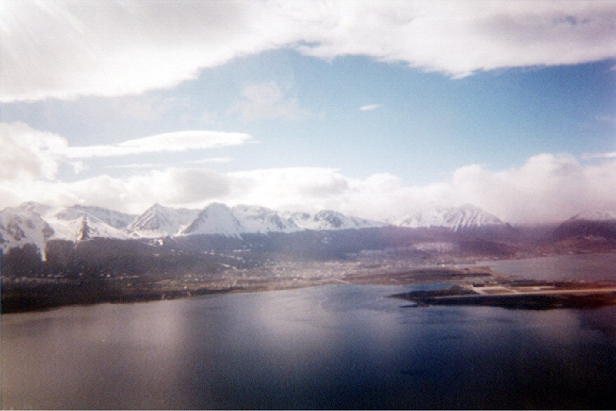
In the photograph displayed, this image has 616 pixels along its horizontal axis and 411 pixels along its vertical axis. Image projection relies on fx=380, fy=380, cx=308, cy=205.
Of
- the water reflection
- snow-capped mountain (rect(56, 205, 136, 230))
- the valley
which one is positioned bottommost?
the water reflection

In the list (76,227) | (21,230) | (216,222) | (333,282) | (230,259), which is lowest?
(333,282)

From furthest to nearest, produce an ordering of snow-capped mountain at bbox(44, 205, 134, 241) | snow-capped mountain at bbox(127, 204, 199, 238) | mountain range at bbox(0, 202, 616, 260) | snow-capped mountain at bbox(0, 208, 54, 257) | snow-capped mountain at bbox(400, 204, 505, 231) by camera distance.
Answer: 1. snow-capped mountain at bbox(400, 204, 505, 231)
2. snow-capped mountain at bbox(127, 204, 199, 238)
3. snow-capped mountain at bbox(44, 205, 134, 241)
4. mountain range at bbox(0, 202, 616, 260)
5. snow-capped mountain at bbox(0, 208, 54, 257)

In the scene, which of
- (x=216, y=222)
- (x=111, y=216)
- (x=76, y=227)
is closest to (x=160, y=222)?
(x=216, y=222)

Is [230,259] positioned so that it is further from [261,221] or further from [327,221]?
[327,221]

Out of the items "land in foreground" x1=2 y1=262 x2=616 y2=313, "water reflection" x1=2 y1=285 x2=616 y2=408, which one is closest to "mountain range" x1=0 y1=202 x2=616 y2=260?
"land in foreground" x1=2 y1=262 x2=616 y2=313

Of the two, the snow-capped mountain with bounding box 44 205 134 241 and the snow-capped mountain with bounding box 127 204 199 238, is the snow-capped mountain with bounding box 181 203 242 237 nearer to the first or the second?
the snow-capped mountain with bounding box 127 204 199 238

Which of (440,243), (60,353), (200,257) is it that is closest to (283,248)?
(200,257)
